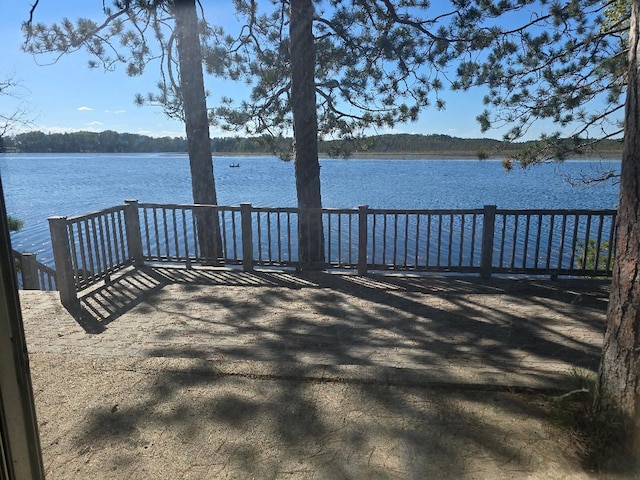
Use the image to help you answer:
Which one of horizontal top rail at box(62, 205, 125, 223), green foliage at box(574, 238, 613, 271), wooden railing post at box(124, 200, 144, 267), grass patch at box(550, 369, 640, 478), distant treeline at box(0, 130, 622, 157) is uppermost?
distant treeline at box(0, 130, 622, 157)

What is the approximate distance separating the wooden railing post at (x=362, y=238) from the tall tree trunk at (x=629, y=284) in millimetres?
3979

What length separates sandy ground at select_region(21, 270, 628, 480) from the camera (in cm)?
229

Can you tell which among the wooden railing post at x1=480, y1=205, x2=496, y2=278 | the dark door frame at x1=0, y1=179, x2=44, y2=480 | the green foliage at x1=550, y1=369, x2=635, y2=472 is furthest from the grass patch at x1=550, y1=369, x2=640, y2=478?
the wooden railing post at x1=480, y1=205, x2=496, y2=278

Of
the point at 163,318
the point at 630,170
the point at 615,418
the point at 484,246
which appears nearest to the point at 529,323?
the point at 484,246

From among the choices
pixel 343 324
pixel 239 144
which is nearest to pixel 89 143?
pixel 239 144

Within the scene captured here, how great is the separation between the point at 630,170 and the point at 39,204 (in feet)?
86.0

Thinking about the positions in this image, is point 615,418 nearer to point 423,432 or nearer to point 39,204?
point 423,432

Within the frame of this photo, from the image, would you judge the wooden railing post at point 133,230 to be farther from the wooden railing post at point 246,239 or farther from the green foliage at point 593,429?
the green foliage at point 593,429

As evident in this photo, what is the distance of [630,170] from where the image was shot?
87.2 inches

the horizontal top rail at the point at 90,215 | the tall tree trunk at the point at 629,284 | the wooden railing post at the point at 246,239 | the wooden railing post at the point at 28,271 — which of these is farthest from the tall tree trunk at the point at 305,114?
the tall tree trunk at the point at 629,284

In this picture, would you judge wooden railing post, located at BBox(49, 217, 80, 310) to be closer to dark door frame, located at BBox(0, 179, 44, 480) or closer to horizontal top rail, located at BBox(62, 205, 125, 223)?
horizontal top rail, located at BBox(62, 205, 125, 223)

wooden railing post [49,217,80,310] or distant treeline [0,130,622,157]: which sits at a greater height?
distant treeline [0,130,622,157]

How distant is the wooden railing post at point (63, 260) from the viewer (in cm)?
501

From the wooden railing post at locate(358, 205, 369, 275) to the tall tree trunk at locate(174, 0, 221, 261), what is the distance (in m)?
2.96
